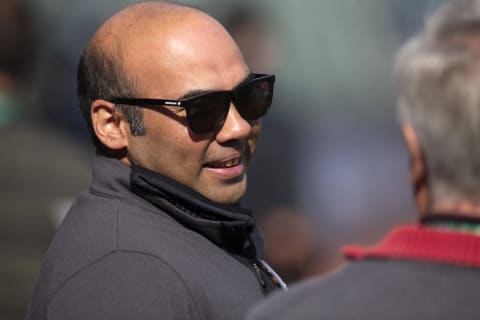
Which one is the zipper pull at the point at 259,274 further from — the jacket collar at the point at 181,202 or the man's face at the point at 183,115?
the man's face at the point at 183,115

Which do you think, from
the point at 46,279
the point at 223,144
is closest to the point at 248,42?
the point at 223,144

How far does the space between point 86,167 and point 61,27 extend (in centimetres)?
169

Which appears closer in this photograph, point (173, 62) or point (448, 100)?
point (448, 100)

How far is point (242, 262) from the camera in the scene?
272cm

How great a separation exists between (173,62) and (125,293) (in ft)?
2.20

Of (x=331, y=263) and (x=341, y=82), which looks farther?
(x=341, y=82)

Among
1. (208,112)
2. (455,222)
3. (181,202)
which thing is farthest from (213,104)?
(455,222)

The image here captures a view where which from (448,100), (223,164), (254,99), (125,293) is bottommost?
(125,293)

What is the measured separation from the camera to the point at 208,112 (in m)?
2.77

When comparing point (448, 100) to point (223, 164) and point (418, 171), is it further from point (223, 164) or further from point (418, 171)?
point (223, 164)

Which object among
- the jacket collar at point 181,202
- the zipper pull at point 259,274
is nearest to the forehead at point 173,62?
the jacket collar at point 181,202

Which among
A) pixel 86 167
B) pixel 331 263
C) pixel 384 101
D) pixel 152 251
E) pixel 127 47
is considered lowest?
pixel 331 263

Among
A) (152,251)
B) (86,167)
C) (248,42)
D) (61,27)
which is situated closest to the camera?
(152,251)

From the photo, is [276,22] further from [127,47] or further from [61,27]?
[127,47]
